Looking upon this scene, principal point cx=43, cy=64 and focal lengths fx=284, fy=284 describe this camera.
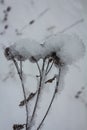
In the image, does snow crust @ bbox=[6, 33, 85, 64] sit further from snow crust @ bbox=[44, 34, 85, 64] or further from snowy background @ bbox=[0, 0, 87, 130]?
snowy background @ bbox=[0, 0, 87, 130]

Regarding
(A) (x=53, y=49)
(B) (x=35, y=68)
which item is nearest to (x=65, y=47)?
(A) (x=53, y=49)

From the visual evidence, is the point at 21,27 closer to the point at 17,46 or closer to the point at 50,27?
the point at 50,27

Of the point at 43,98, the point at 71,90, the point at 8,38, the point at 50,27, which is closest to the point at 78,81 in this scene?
the point at 71,90

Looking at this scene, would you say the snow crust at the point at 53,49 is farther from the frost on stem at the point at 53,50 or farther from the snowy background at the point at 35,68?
the snowy background at the point at 35,68

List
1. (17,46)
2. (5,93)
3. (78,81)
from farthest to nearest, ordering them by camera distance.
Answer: (78,81) < (5,93) < (17,46)

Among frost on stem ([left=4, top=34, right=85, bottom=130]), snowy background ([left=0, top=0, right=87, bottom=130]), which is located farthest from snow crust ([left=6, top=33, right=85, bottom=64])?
snowy background ([left=0, top=0, right=87, bottom=130])

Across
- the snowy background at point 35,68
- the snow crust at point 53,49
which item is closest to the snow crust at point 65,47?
the snow crust at point 53,49
